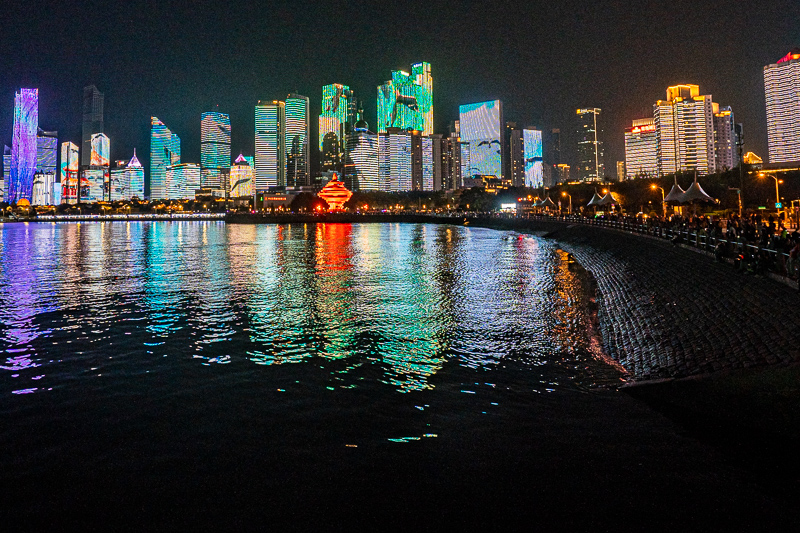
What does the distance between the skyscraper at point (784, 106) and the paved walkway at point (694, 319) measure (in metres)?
210

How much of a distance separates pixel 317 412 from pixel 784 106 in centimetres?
23453

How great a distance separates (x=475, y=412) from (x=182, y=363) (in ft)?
Answer: 24.8

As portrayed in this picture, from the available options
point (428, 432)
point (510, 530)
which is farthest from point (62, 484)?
point (510, 530)

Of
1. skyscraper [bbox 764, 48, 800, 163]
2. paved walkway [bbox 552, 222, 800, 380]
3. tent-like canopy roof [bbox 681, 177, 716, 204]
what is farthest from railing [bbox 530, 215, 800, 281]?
skyscraper [bbox 764, 48, 800, 163]

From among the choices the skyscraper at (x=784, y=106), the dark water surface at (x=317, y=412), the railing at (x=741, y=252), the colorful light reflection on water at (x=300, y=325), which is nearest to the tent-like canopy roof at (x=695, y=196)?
the railing at (x=741, y=252)

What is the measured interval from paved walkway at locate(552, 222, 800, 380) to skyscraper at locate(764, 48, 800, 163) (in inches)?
8266

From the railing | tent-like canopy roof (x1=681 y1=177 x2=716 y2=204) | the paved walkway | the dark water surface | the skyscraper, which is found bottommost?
the dark water surface

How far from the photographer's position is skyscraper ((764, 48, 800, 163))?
18725 centimetres

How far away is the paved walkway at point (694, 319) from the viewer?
38.3 ft

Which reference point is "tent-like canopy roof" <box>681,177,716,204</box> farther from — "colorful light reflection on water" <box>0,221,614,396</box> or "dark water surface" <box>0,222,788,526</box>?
"dark water surface" <box>0,222,788,526</box>

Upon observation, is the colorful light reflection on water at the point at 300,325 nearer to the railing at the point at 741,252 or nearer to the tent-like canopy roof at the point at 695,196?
the railing at the point at 741,252

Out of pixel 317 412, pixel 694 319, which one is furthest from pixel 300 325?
pixel 694 319

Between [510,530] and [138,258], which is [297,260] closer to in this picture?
[138,258]

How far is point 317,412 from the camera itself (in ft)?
32.9
